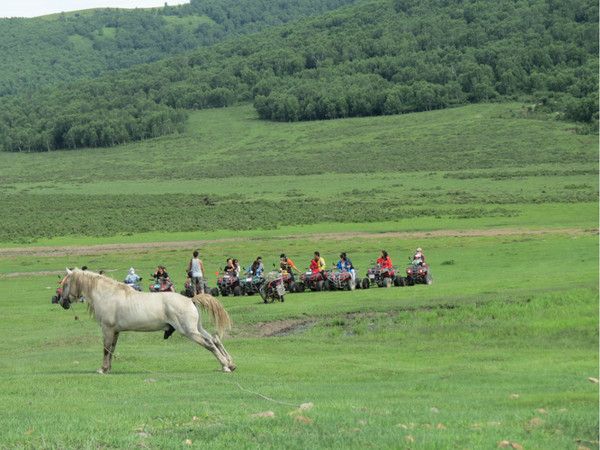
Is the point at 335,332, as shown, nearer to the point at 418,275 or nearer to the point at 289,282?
the point at 418,275

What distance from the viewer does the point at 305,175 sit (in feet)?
411

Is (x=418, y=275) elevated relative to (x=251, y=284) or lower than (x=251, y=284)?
elevated

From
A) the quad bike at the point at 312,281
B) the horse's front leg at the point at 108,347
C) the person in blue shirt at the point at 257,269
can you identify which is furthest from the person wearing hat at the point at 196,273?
the horse's front leg at the point at 108,347

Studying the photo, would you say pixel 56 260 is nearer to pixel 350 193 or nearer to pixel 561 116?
pixel 350 193

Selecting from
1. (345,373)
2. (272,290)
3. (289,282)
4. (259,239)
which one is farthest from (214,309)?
(259,239)

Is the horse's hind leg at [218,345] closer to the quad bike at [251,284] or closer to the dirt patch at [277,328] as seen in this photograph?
the dirt patch at [277,328]

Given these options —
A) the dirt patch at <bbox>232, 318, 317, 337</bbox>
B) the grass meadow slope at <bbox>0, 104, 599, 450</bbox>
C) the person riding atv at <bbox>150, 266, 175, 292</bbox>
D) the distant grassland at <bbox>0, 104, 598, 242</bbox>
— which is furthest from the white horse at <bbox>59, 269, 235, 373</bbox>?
the distant grassland at <bbox>0, 104, 598, 242</bbox>

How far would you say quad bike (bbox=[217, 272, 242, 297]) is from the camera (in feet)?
130

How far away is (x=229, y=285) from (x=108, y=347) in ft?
60.2

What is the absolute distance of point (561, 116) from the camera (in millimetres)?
148125

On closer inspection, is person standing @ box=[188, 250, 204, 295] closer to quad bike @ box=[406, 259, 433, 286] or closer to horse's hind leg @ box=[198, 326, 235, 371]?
quad bike @ box=[406, 259, 433, 286]

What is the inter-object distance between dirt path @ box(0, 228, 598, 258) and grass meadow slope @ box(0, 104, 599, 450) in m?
0.18

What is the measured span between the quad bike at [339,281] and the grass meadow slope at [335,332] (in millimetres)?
1213

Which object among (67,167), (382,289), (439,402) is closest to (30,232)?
(382,289)
